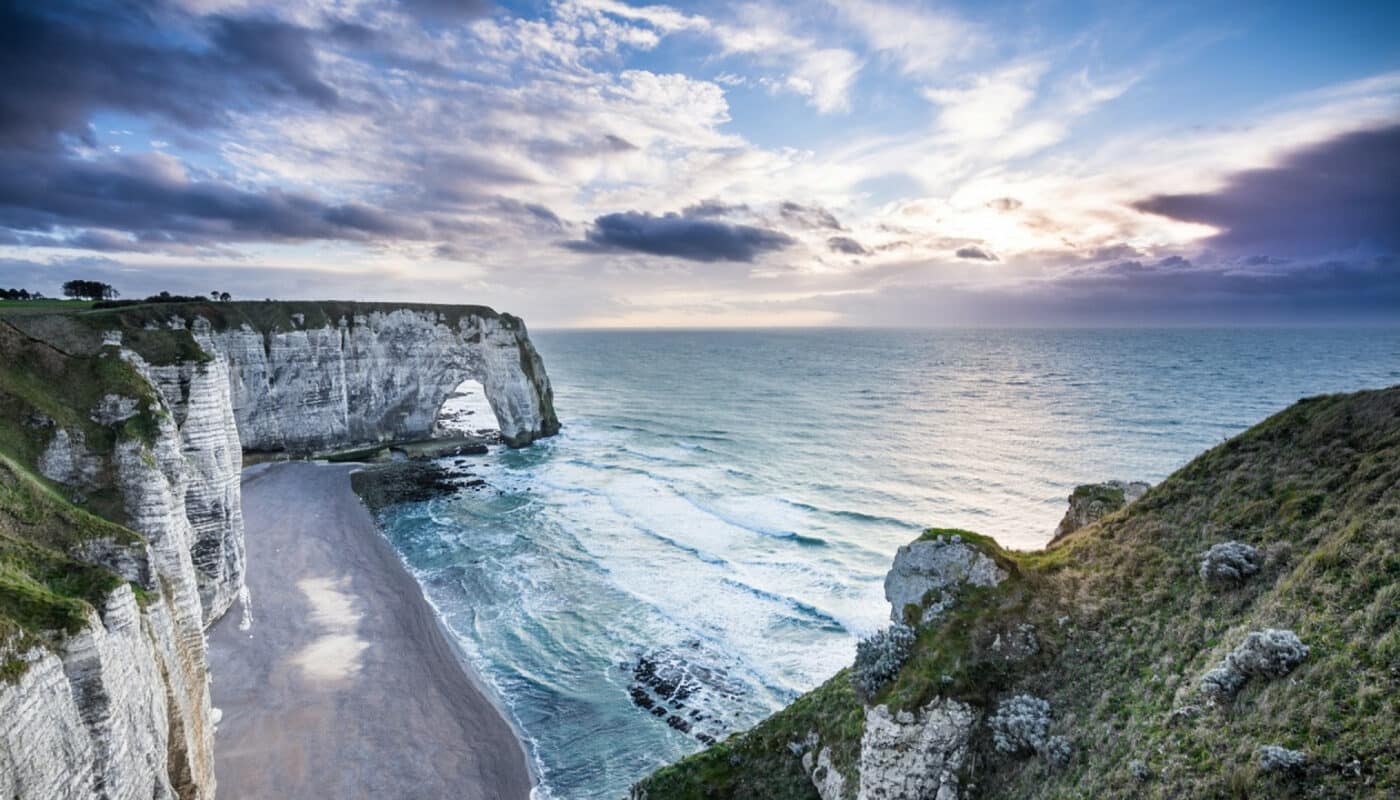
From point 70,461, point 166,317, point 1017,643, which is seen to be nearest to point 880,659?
point 1017,643

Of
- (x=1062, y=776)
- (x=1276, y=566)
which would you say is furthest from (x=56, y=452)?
(x=1276, y=566)

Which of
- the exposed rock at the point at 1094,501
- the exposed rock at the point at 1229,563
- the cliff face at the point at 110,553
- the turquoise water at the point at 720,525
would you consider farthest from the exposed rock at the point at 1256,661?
the cliff face at the point at 110,553

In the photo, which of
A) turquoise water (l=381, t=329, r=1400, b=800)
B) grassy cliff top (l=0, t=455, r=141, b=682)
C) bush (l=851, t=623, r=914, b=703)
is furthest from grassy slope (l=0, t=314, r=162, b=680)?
turquoise water (l=381, t=329, r=1400, b=800)

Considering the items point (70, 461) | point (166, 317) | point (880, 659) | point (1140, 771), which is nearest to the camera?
point (1140, 771)

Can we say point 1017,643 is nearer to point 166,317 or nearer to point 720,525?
point 720,525

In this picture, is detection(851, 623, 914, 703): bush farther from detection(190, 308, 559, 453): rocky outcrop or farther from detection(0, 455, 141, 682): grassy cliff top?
detection(190, 308, 559, 453): rocky outcrop

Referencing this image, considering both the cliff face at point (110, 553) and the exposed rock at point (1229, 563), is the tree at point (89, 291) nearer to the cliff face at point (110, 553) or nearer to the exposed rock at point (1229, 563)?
the cliff face at point (110, 553)
